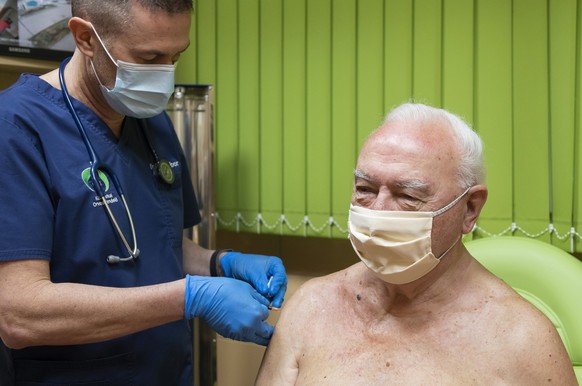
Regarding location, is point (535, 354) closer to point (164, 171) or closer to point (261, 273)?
point (261, 273)

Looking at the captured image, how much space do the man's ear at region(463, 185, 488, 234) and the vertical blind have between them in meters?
0.67

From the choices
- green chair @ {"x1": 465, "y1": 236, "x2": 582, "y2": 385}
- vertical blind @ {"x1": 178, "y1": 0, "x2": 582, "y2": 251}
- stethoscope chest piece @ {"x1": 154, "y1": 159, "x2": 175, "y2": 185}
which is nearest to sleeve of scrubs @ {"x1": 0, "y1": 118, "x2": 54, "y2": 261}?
stethoscope chest piece @ {"x1": 154, "y1": 159, "x2": 175, "y2": 185}

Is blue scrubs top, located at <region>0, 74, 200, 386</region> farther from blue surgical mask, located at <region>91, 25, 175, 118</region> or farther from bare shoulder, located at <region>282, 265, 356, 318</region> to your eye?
bare shoulder, located at <region>282, 265, 356, 318</region>

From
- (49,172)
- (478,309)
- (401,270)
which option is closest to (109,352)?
(49,172)

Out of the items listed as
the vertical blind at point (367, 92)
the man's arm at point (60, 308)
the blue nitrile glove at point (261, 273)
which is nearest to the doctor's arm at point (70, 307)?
the man's arm at point (60, 308)

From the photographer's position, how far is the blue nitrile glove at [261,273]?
61.2 inches

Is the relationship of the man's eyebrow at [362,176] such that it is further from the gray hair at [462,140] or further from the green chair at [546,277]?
the green chair at [546,277]

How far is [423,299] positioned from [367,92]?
1.08 m

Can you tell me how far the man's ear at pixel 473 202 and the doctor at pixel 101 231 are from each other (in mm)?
491

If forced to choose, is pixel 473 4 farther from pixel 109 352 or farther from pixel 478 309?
pixel 109 352

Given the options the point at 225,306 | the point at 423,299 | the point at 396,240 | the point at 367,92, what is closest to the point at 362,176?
the point at 396,240

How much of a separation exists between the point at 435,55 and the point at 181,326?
1.24 meters

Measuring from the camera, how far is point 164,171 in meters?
1.62

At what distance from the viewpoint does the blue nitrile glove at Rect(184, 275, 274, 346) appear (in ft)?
4.33
